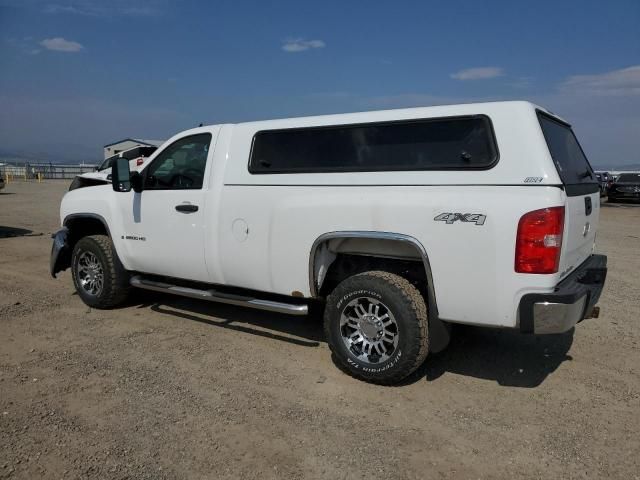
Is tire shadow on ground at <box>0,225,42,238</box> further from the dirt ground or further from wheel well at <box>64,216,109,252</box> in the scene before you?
the dirt ground

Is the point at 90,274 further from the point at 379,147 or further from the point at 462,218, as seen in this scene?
the point at 462,218

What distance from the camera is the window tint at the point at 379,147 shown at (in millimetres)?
3719

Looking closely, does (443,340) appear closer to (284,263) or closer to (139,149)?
(284,263)

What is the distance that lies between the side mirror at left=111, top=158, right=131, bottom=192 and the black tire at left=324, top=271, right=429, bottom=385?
2562mm

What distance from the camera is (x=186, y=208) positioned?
198 inches

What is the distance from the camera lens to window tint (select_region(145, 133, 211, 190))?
505 cm

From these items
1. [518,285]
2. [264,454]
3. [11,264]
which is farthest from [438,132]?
[11,264]

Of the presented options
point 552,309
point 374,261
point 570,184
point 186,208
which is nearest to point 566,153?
point 570,184

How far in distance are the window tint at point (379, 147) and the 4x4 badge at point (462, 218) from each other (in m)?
0.35

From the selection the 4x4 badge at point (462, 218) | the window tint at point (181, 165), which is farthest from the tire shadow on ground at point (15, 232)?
the 4x4 badge at point (462, 218)

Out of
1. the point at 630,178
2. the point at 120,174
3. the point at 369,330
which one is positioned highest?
the point at 120,174

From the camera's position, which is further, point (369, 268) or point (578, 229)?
point (369, 268)

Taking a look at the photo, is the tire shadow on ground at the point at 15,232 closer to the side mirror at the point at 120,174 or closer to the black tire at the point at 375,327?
the side mirror at the point at 120,174

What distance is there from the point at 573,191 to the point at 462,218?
856 mm
